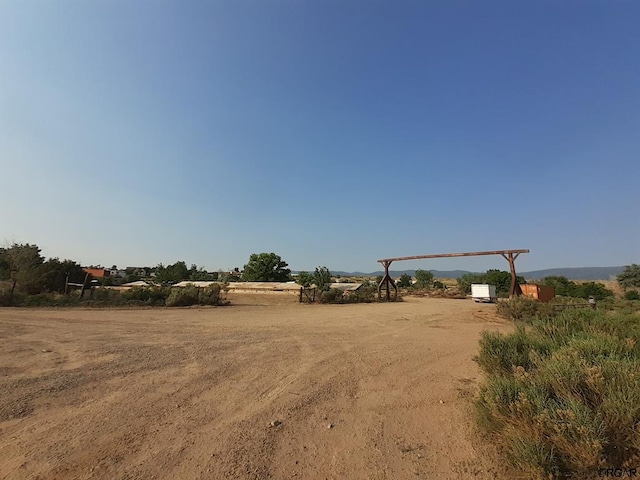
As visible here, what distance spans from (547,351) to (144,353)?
819 cm

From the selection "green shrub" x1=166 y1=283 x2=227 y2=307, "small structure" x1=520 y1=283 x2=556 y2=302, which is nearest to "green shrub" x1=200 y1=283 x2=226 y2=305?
"green shrub" x1=166 y1=283 x2=227 y2=307

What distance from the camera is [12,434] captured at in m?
3.84

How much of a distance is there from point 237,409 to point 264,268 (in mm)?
57208

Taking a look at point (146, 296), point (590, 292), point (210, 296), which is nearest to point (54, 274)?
point (146, 296)

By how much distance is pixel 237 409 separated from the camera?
4.63 m

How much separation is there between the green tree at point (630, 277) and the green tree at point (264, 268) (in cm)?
5471

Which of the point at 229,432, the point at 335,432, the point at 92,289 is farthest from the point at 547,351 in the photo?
the point at 92,289

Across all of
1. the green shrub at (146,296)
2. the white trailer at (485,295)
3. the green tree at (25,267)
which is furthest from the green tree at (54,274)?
the white trailer at (485,295)

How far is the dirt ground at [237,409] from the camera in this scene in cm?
329

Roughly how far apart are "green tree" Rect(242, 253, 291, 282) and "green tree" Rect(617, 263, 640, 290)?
5471 cm

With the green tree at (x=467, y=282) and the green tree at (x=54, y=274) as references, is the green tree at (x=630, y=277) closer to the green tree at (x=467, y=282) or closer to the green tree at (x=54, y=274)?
the green tree at (x=467, y=282)

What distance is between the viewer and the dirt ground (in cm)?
329

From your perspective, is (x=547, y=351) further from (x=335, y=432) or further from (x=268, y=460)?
(x=268, y=460)

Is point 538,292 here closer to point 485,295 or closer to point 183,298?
point 485,295
